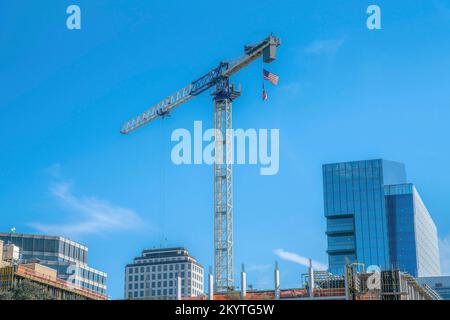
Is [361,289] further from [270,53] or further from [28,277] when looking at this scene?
[270,53]

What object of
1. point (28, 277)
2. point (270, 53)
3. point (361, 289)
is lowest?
point (361, 289)

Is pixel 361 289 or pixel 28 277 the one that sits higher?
pixel 28 277

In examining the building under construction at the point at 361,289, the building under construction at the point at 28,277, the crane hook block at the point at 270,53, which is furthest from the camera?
the crane hook block at the point at 270,53

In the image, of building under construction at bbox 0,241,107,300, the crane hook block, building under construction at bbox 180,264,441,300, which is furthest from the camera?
the crane hook block

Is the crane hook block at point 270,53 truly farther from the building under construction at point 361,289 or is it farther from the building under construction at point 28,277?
the building under construction at point 361,289

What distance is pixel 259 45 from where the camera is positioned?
5615 inches

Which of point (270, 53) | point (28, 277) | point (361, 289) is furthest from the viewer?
point (270, 53)

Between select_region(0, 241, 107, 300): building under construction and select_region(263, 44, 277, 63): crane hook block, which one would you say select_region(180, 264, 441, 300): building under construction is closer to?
select_region(0, 241, 107, 300): building under construction

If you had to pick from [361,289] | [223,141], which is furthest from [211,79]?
[361,289]

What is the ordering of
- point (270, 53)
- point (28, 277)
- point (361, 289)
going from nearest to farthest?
point (361, 289)
point (28, 277)
point (270, 53)

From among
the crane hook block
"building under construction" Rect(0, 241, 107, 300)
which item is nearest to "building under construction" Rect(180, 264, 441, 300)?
"building under construction" Rect(0, 241, 107, 300)

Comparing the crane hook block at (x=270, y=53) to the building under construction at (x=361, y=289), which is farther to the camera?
the crane hook block at (x=270, y=53)

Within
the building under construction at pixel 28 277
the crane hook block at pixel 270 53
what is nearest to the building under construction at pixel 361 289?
the building under construction at pixel 28 277
